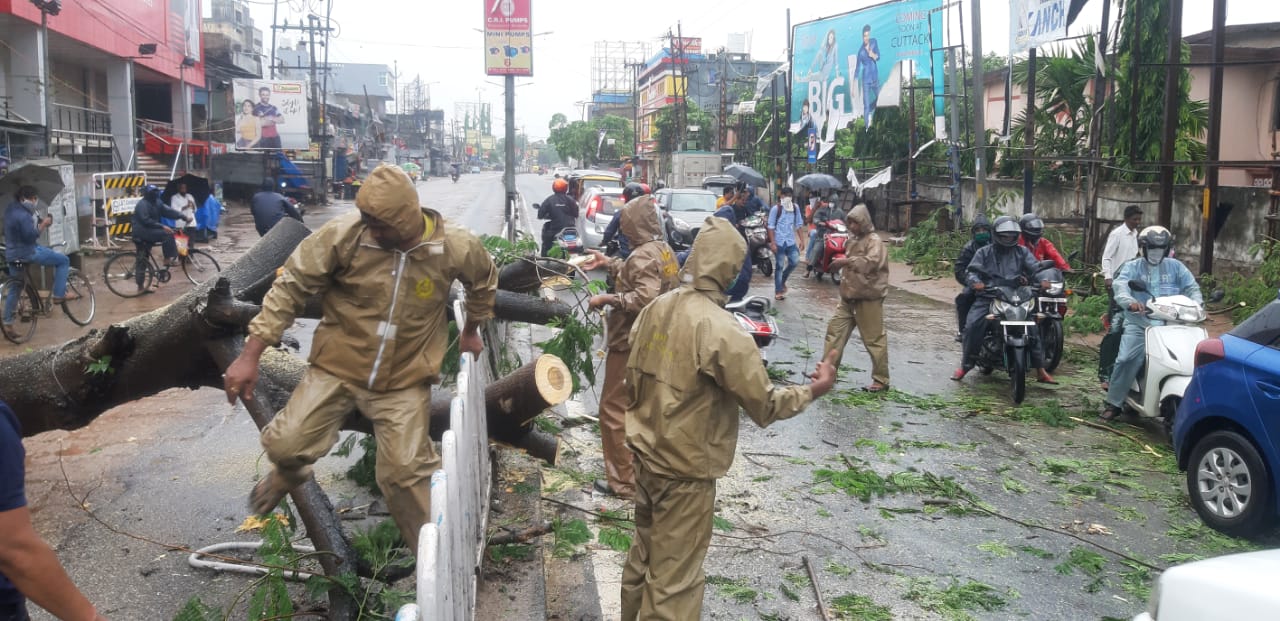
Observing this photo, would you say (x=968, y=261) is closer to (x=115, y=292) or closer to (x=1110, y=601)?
(x=1110, y=601)

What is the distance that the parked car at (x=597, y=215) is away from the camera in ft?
64.7

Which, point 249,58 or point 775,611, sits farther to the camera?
point 249,58

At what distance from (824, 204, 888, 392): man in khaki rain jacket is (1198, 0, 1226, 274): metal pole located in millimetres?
5911

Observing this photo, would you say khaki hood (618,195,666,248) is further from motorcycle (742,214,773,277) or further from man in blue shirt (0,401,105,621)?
motorcycle (742,214,773,277)

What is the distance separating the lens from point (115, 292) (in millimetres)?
14812

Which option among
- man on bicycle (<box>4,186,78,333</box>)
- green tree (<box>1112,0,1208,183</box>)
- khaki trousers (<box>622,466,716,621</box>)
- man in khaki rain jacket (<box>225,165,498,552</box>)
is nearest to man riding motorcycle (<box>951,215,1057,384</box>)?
khaki trousers (<box>622,466,716,621</box>)

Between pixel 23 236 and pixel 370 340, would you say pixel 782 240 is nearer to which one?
pixel 23 236

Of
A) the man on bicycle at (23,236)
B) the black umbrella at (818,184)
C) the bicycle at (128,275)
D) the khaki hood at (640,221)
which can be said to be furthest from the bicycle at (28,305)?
the black umbrella at (818,184)

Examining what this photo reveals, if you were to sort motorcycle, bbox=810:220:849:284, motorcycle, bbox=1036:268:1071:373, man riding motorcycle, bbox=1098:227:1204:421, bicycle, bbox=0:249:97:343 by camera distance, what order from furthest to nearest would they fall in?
motorcycle, bbox=810:220:849:284 < bicycle, bbox=0:249:97:343 < motorcycle, bbox=1036:268:1071:373 < man riding motorcycle, bbox=1098:227:1204:421

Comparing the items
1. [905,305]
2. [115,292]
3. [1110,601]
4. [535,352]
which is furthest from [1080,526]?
[115,292]

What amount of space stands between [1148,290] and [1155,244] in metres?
0.37

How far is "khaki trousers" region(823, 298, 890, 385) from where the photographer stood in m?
9.00

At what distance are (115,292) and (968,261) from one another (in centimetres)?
1232

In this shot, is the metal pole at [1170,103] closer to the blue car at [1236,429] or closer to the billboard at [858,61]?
the blue car at [1236,429]
